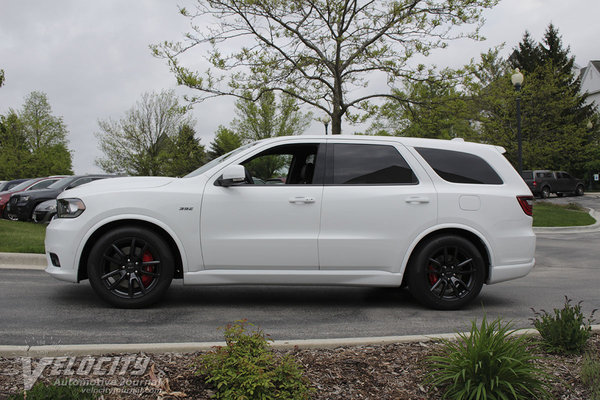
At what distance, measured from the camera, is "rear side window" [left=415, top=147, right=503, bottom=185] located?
575 centimetres

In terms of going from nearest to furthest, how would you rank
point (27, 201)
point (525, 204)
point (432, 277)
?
point (432, 277)
point (525, 204)
point (27, 201)

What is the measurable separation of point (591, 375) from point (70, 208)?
15.4 ft

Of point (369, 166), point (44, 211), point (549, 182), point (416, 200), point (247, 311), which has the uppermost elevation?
point (549, 182)

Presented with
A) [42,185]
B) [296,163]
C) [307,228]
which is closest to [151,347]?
[307,228]

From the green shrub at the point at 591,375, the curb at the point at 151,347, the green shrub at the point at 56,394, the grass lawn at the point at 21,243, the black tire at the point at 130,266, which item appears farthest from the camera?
the grass lawn at the point at 21,243

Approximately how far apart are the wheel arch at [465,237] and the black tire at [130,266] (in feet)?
8.15

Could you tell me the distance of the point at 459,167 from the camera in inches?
229

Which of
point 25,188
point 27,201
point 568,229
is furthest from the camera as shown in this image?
point 25,188

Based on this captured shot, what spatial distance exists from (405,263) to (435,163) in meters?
1.15

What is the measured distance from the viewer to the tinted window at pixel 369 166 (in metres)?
5.61

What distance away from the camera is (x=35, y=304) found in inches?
221

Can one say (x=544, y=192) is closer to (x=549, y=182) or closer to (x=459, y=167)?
(x=549, y=182)

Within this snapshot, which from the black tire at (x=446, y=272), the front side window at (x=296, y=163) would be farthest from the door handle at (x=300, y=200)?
the black tire at (x=446, y=272)

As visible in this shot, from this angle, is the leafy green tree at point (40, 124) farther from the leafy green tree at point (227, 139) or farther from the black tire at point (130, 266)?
the black tire at point (130, 266)
